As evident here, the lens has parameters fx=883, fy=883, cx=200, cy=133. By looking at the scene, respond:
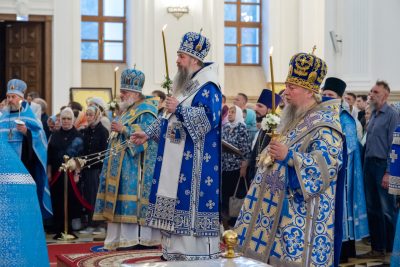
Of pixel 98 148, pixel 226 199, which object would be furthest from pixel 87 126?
pixel 226 199

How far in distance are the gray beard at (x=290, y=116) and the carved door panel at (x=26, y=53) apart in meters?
12.1

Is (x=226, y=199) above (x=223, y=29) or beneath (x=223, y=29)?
beneath

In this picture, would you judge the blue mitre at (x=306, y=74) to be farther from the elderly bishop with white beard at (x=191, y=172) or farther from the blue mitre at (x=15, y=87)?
the blue mitre at (x=15, y=87)

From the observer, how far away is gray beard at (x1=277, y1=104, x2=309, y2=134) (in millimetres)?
5277

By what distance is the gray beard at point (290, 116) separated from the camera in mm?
5277

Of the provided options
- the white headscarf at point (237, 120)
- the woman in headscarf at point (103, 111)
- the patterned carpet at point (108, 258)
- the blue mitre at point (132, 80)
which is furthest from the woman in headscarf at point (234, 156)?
the patterned carpet at point (108, 258)

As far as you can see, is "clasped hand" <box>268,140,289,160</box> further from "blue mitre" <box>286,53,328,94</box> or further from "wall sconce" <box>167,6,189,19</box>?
"wall sconce" <box>167,6,189,19</box>

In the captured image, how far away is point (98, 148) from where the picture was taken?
10.1 metres

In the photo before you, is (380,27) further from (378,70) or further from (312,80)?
(312,80)

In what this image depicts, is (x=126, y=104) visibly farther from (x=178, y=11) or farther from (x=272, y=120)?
(x=178, y=11)

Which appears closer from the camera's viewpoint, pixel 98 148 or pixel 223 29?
pixel 98 148

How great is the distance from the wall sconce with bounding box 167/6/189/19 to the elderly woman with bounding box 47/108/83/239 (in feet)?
23.3

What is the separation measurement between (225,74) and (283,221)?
538 inches

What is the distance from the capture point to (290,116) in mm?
5336
